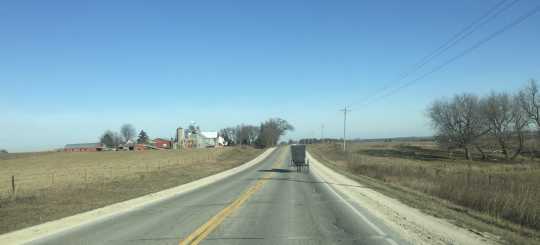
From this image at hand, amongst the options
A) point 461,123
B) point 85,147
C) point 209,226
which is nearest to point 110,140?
point 85,147

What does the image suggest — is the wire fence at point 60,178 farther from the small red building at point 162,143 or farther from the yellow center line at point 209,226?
the small red building at point 162,143

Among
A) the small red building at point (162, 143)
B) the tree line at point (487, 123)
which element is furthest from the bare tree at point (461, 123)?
the small red building at point (162, 143)

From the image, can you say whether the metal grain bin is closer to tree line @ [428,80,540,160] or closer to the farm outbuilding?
tree line @ [428,80,540,160]

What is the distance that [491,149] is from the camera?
90812 mm

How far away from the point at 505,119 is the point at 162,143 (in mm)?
127027

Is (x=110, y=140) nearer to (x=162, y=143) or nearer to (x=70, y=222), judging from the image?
(x=162, y=143)

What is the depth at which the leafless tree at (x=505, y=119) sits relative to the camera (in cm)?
8138

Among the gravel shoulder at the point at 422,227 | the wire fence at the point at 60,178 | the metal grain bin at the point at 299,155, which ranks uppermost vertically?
the metal grain bin at the point at 299,155

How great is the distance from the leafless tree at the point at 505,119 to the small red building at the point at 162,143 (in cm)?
12237

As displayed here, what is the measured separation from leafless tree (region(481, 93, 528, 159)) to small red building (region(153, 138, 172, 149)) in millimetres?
122367

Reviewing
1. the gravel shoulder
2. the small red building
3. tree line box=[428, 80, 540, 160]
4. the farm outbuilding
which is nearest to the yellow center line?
the gravel shoulder

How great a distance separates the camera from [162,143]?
6939 inches

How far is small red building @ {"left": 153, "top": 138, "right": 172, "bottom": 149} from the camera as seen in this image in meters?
175

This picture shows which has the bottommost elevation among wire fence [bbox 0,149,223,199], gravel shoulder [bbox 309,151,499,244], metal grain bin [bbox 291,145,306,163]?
wire fence [bbox 0,149,223,199]
